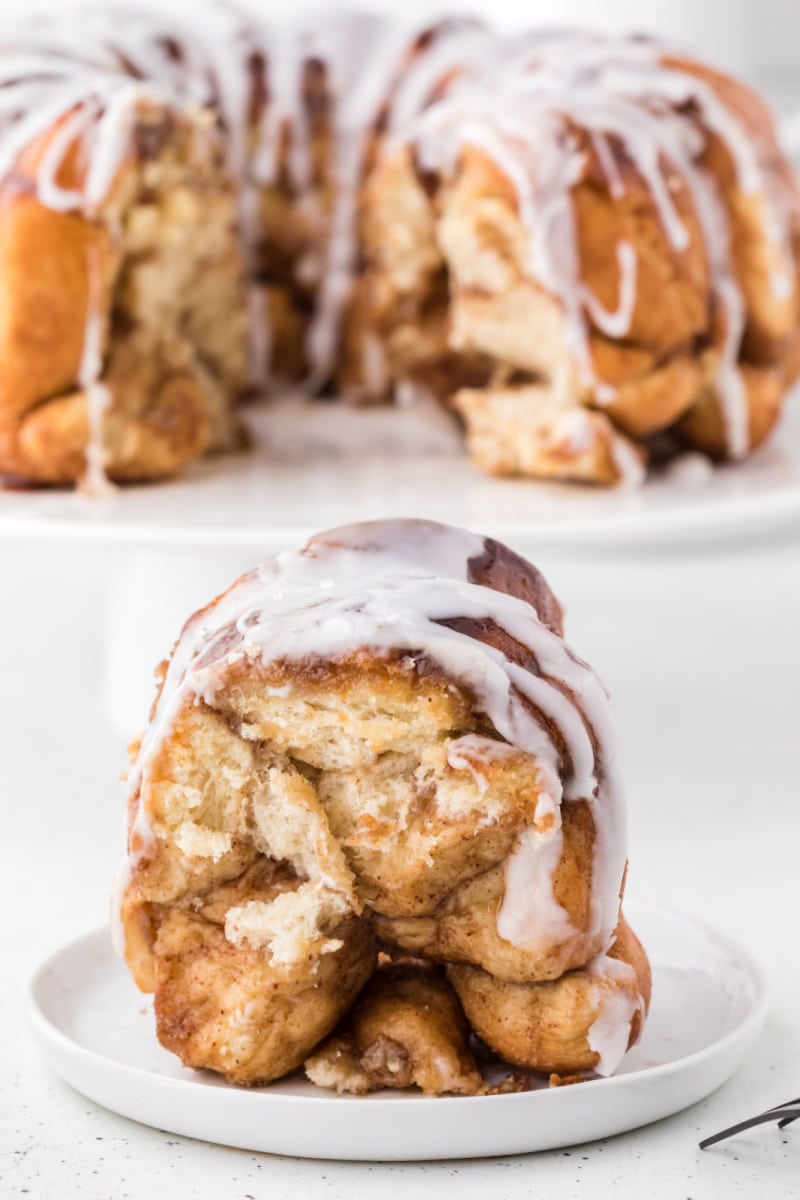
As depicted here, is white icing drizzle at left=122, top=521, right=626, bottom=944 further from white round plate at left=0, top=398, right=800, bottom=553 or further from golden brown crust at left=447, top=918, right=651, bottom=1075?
white round plate at left=0, top=398, right=800, bottom=553

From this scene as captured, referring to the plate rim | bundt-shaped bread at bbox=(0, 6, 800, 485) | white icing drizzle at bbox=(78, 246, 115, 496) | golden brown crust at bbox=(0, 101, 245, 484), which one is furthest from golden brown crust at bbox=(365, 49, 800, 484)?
the plate rim

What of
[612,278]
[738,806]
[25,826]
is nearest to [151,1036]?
[25,826]

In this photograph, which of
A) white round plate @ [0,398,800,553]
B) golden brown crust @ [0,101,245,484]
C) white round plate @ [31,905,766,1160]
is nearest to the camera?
white round plate @ [31,905,766,1160]

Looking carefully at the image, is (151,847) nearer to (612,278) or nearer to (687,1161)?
(687,1161)

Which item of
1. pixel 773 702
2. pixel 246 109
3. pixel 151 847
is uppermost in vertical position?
pixel 246 109

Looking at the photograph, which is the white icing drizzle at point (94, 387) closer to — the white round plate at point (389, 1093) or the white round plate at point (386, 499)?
the white round plate at point (386, 499)

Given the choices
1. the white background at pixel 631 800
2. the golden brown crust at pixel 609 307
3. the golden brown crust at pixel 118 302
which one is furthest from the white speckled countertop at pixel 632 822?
the golden brown crust at pixel 609 307
